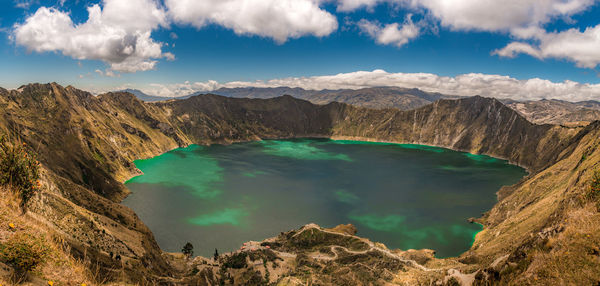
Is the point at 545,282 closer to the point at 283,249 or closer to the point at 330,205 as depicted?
the point at 283,249

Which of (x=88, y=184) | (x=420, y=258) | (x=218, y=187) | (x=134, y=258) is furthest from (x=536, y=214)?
(x=88, y=184)

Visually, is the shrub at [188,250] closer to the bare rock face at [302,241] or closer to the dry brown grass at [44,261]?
the bare rock face at [302,241]

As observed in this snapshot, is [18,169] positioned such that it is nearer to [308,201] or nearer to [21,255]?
[21,255]

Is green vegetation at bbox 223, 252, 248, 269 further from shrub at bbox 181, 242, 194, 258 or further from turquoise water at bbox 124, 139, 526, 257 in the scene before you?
turquoise water at bbox 124, 139, 526, 257

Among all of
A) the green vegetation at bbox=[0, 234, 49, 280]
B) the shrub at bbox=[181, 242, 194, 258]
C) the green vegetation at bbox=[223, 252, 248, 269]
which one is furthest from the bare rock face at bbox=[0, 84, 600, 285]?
the shrub at bbox=[181, 242, 194, 258]

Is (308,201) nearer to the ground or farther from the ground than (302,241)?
nearer to the ground

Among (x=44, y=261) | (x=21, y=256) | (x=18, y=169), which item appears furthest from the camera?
(x=18, y=169)

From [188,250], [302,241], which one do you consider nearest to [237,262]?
[302,241]
